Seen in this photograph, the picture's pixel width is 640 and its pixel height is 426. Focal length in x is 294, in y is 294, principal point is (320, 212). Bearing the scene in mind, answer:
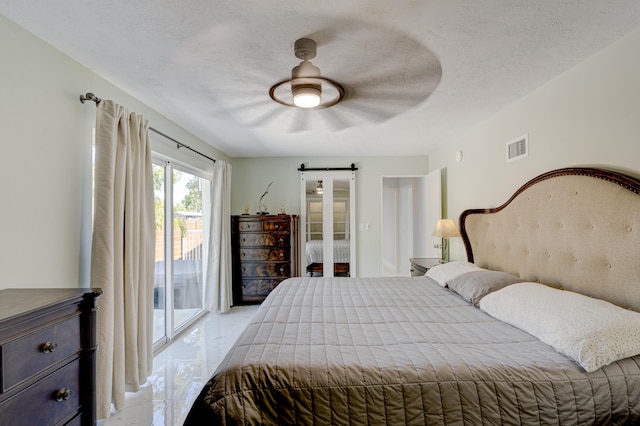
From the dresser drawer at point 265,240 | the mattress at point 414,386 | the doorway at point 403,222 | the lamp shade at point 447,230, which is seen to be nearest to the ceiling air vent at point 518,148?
the lamp shade at point 447,230

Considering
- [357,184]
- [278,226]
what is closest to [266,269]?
[278,226]

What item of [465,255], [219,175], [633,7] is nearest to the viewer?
[633,7]

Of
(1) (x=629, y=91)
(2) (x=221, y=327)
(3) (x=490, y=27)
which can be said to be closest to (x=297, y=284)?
(2) (x=221, y=327)

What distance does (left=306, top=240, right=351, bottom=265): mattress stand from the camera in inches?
197

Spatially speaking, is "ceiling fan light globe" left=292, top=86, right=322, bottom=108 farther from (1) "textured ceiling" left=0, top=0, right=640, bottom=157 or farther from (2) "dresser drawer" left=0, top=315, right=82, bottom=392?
(2) "dresser drawer" left=0, top=315, right=82, bottom=392

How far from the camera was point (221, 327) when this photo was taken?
142 inches

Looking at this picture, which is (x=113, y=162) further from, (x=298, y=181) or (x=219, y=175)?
(x=298, y=181)

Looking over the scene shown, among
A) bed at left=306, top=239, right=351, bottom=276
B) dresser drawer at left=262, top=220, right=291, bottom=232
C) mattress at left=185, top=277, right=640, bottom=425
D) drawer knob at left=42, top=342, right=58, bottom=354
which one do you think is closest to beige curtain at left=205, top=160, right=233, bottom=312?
dresser drawer at left=262, top=220, right=291, bottom=232

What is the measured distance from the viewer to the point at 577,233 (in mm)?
1868

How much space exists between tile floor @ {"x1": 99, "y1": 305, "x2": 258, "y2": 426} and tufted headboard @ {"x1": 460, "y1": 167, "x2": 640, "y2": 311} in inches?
109

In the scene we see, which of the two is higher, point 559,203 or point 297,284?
point 559,203

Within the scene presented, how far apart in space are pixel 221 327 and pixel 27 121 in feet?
9.21

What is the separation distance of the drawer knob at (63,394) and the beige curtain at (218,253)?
2910 mm

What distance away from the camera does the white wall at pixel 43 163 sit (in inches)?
59.1
